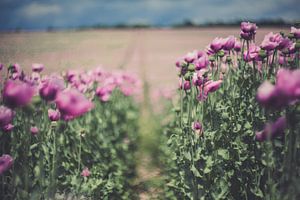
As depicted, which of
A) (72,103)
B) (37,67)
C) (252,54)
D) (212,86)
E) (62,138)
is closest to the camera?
(72,103)

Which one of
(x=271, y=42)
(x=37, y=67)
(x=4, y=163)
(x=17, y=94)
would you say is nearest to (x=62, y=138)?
(x=37, y=67)

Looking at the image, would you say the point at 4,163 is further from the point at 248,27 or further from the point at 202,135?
the point at 248,27

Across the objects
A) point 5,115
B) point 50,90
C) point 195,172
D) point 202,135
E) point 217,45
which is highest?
point 217,45

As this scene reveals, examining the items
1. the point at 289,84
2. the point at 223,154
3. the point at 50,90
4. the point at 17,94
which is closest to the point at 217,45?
the point at 223,154

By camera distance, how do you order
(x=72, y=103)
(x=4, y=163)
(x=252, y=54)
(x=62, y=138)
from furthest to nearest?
(x=62, y=138)
(x=252, y=54)
(x=4, y=163)
(x=72, y=103)

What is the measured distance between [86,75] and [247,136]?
1372mm

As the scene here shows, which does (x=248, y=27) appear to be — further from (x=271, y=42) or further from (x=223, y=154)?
(x=223, y=154)

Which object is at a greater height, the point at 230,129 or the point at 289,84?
the point at 289,84

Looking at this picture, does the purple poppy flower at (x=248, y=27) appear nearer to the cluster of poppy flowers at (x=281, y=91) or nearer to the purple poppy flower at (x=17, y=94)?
the cluster of poppy flowers at (x=281, y=91)

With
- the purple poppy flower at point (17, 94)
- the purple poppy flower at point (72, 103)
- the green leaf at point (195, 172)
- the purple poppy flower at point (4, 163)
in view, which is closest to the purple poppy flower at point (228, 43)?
the green leaf at point (195, 172)

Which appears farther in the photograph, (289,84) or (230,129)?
(230,129)

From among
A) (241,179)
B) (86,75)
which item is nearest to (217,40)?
(241,179)

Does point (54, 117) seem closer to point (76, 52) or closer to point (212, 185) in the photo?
point (212, 185)

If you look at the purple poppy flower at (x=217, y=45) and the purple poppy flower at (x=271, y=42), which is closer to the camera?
the purple poppy flower at (x=271, y=42)
